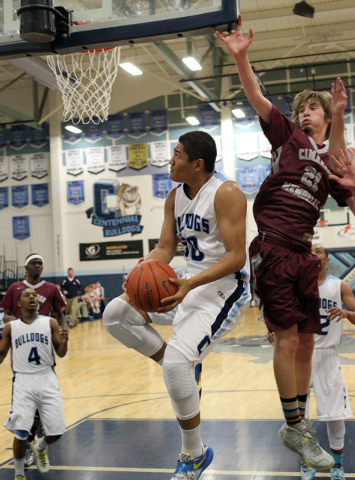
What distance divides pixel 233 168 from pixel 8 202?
8724mm

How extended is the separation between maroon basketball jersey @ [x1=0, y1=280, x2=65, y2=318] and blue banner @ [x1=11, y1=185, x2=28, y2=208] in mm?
15410

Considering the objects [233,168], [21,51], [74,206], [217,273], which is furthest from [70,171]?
[217,273]

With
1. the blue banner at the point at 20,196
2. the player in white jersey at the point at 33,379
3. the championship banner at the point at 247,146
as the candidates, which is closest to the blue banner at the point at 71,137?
the blue banner at the point at 20,196

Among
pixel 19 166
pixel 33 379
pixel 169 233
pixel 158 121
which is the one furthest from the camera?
pixel 19 166

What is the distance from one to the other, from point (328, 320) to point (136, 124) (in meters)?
16.2

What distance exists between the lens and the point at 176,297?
9.53 ft

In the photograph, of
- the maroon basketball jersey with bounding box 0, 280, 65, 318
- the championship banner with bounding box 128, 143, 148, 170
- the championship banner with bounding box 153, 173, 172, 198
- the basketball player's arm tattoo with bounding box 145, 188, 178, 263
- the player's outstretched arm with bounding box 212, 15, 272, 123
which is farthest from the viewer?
the championship banner with bounding box 128, 143, 148, 170

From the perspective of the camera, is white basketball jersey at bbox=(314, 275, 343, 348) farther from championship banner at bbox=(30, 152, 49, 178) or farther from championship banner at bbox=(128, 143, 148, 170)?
championship banner at bbox=(30, 152, 49, 178)

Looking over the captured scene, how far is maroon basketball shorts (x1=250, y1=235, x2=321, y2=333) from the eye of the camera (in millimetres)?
3182

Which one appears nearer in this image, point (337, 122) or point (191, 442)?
point (191, 442)

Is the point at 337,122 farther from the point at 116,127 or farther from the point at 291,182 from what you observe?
the point at 116,127

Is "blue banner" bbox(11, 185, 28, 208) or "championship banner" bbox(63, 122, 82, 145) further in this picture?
"blue banner" bbox(11, 185, 28, 208)

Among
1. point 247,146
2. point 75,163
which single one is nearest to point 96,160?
point 75,163

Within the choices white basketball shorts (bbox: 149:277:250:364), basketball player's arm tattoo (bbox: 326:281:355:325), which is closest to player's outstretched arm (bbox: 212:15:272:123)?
white basketball shorts (bbox: 149:277:250:364)
